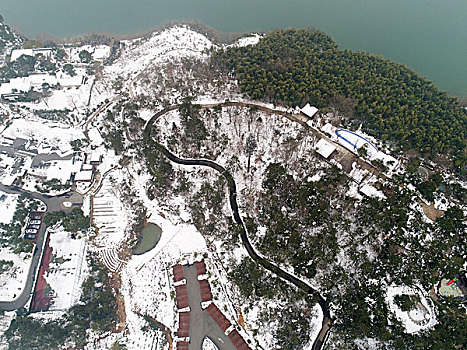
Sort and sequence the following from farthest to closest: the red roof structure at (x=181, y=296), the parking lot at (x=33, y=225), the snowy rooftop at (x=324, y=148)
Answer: the parking lot at (x=33, y=225) < the snowy rooftop at (x=324, y=148) < the red roof structure at (x=181, y=296)

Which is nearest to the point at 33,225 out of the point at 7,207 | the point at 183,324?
the point at 7,207

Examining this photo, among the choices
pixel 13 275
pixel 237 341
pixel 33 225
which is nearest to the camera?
pixel 237 341

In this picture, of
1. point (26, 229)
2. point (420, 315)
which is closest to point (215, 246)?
point (420, 315)

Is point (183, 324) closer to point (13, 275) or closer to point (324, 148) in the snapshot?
point (13, 275)

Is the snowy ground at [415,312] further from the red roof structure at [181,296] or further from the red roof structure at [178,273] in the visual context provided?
the red roof structure at [178,273]

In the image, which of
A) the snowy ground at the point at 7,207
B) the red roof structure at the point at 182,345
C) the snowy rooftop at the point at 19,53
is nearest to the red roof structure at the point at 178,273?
the red roof structure at the point at 182,345

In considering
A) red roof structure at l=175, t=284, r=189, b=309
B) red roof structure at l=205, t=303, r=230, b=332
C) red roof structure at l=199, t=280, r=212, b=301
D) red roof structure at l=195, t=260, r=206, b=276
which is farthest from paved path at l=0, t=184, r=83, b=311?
red roof structure at l=205, t=303, r=230, b=332

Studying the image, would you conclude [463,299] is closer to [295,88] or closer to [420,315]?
[420,315]
